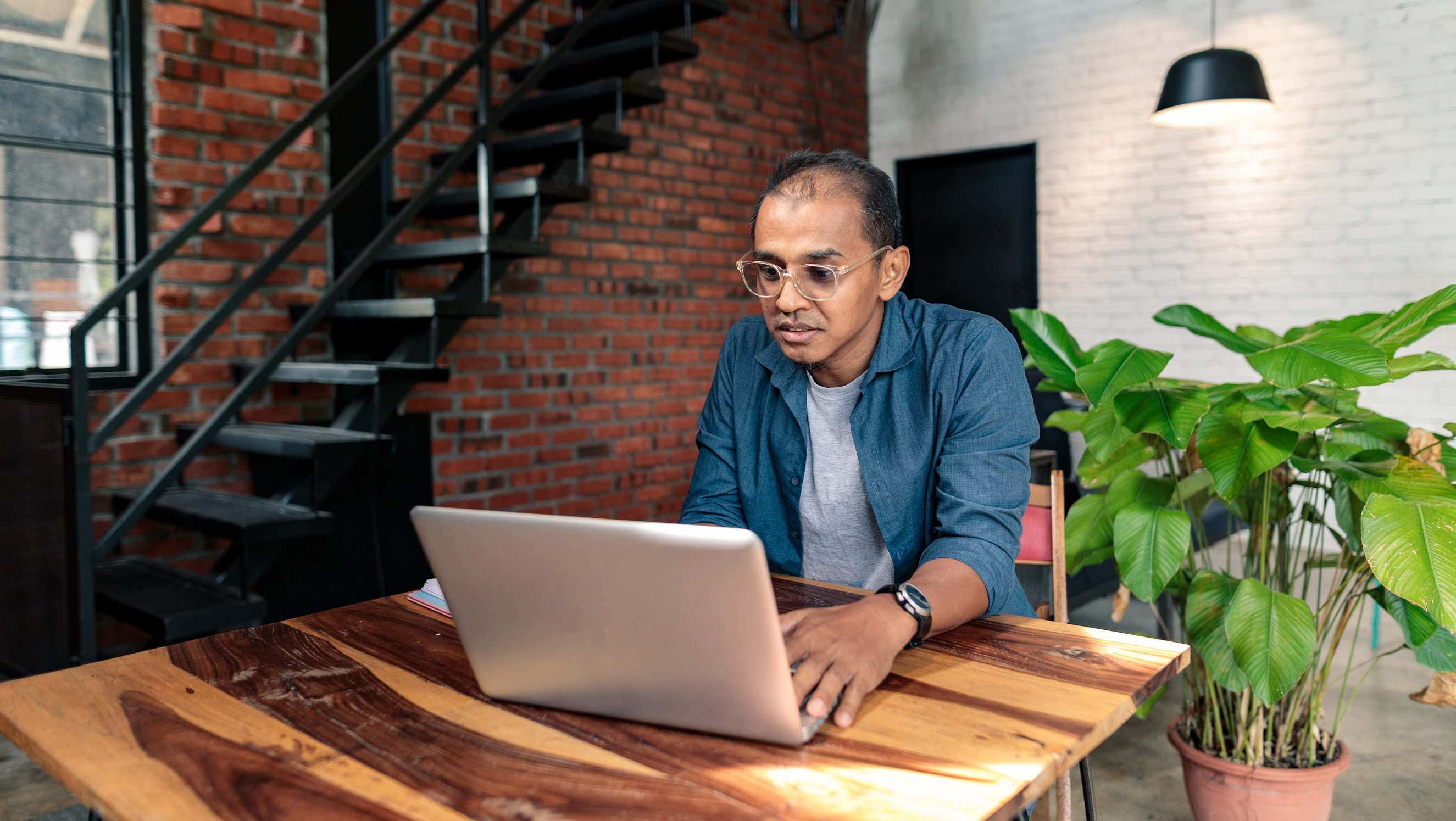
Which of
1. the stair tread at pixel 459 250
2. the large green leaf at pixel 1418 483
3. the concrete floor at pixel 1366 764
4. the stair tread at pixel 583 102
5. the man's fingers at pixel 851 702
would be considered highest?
the stair tread at pixel 583 102

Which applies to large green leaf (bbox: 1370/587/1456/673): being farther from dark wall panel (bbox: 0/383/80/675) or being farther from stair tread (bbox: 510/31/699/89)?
dark wall panel (bbox: 0/383/80/675)

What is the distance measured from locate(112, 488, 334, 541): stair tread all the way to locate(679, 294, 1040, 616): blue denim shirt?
1283mm

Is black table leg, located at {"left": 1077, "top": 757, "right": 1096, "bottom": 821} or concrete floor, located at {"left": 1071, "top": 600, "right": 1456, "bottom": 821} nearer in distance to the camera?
black table leg, located at {"left": 1077, "top": 757, "right": 1096, "bottom": 821}

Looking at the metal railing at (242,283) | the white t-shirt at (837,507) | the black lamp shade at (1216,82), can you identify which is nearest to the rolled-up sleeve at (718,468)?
the white t-shirt at (837,507)

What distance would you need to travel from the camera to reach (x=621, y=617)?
30.5 inches

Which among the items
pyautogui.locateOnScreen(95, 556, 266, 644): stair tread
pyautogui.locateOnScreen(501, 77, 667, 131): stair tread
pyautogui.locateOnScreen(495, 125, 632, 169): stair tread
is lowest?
pyautogui.locateOnScreen(95, 556, 266, 644): stair tread

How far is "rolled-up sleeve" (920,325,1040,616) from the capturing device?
119cm

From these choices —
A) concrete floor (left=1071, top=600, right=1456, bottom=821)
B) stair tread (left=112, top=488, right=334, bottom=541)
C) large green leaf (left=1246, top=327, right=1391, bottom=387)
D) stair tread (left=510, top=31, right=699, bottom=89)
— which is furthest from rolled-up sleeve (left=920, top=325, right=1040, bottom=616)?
stair tread (left=510, top=31, right=699, bottom=89)

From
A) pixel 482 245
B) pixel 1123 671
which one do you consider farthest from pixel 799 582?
pixel 482 245

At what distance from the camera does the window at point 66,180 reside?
263 cm

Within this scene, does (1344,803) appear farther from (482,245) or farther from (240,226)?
(240,226)

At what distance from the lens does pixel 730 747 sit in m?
0.78

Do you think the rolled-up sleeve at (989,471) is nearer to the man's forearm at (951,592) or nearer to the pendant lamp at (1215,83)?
the man's forearm at (951,592)

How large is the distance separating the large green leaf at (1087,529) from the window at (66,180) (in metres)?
2.53
